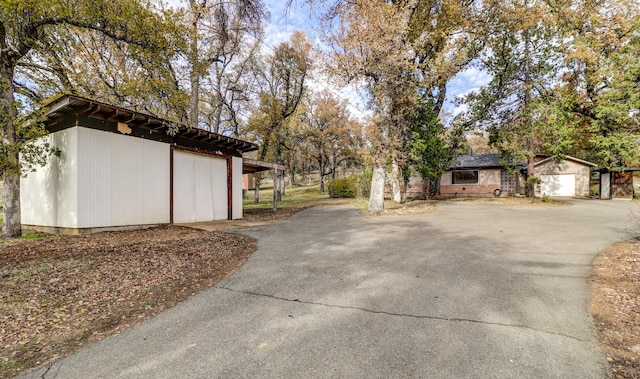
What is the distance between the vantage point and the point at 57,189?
297 inches

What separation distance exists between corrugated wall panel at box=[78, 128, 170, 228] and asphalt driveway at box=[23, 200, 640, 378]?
5.37 m

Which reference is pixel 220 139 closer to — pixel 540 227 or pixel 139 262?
pixel 139 262

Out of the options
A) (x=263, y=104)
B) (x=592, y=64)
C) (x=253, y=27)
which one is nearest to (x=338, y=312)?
(x=253, y=27)

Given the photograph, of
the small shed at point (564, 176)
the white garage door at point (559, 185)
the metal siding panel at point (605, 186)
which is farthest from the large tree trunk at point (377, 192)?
the metal siding panel at point (605, 186)

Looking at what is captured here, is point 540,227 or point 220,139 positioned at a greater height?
point 220,139

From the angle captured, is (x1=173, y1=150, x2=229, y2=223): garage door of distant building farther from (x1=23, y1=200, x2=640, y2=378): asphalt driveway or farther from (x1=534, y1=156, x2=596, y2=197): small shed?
(x1=534, y1=156, x2=596, y2=197): small shed

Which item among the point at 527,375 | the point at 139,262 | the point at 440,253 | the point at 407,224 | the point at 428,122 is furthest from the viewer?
the point at 428,122

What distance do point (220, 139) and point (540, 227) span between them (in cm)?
1105

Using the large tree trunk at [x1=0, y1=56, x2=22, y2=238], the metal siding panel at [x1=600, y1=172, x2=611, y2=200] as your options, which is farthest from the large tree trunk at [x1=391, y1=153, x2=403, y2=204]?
the metal siding panel at [x1=600, y1=172, x2=611, y2=200]

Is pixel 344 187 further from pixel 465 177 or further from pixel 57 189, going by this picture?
pixel 57 189

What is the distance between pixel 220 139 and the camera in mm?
10727

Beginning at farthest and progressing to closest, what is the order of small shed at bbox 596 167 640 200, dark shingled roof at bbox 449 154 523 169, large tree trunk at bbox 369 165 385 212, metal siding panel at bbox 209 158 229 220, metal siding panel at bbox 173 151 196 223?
1. dark shingled roof at bbox 449 154 523 169
2. small shed at bbox 596 167 640 200
3. large tree trunk at bbox 369 165 385 212
4. metal siding panel at bbox 209 158 229 220
5. metal siding panel at bbox 173 151 196 223

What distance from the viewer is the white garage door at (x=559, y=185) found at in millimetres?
21875

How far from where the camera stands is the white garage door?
861 inches
